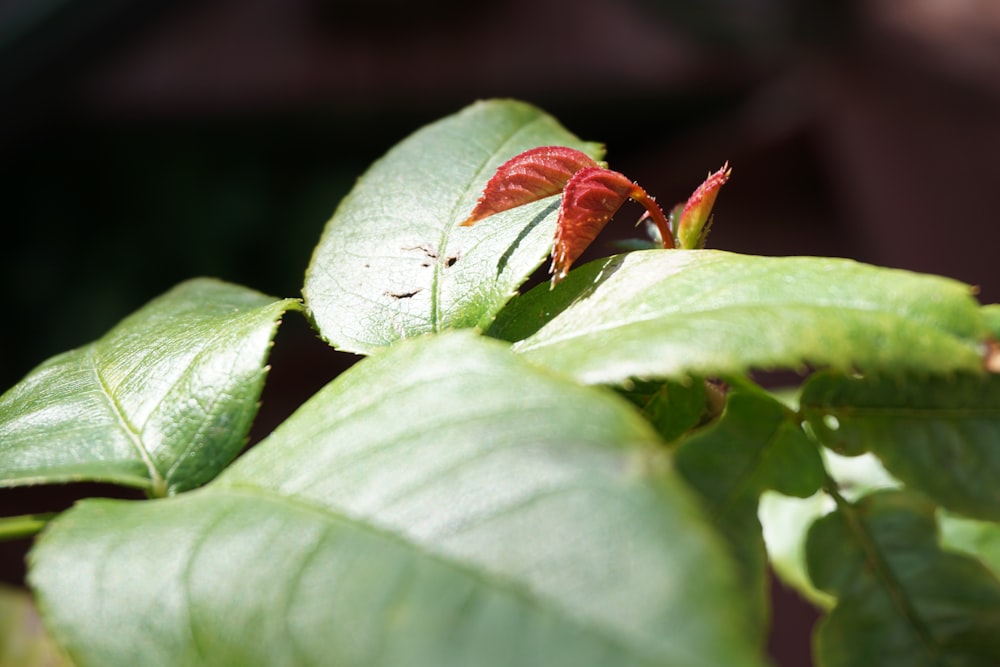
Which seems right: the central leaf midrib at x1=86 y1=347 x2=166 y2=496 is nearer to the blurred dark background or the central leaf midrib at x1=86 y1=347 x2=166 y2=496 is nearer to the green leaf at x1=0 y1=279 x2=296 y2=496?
the green leaf at x1=0 y1=279 x2=296 y2=496

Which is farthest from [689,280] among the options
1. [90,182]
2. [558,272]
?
[90,182]

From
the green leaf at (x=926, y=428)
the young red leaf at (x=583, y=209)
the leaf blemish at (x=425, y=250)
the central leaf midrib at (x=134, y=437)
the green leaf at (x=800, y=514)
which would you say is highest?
the young red leaf at (x=583, y=209)

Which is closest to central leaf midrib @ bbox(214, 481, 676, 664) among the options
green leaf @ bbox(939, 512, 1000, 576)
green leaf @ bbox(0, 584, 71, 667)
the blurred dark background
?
green leaf @ bbox(939, 512, 1000, 576)

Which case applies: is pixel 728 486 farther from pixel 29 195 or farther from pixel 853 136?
pixel 29 195

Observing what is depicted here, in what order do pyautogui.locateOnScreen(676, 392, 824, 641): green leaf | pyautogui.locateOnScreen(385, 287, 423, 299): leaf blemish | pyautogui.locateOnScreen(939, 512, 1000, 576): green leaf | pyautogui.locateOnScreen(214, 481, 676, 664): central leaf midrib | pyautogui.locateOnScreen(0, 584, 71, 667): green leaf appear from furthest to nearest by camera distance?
pyautogui.locateOnScreen(0, 584, 71, 667): green leaf → pyautogui.locateOnScreen(939, 512, 1000, 576): green leaf → pyautogui.locateOnScreen(385, 287, 423, 299): leaf blemish → pyautogui.locateOnScreen(676, 392, 824, 641): green leaf → pyautogui.locateOnScreen(214, 481, 676, 664): central leaf midrib

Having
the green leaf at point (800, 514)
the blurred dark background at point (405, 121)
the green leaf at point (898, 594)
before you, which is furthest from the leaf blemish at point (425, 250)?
the blurred dark background at point (405, 121)

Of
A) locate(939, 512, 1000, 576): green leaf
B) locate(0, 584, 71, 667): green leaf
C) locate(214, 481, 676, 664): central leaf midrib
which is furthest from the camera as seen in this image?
locate(0, 584, 71, 667): green leaf

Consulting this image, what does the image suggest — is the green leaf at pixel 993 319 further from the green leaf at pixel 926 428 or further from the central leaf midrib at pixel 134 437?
the central leaf midrib at pixel 134 437
